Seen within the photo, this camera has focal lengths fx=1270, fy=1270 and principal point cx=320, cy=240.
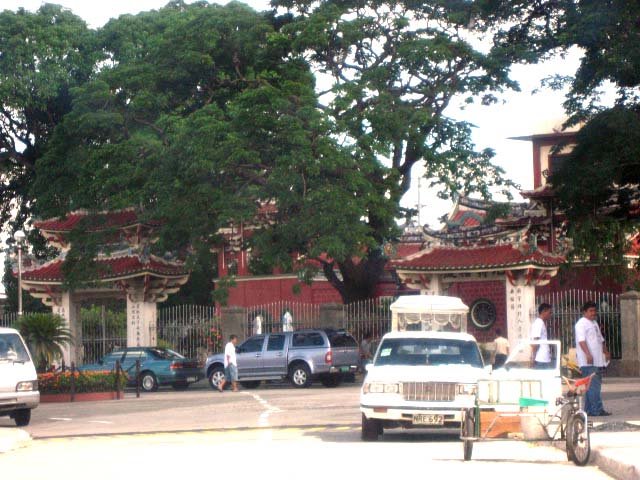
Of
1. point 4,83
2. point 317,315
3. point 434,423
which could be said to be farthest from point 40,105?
point 434,423

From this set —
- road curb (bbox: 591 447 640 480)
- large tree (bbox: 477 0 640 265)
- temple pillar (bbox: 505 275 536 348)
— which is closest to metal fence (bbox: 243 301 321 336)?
temple pillar (bbox: 505 275 536 348)

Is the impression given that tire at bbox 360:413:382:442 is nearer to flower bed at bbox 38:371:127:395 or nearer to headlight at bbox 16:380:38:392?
headlight at bbox 16:380:38:392

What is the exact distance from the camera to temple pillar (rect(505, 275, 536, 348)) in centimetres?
4212

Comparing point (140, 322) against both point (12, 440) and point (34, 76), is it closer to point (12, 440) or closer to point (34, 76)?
point (34, 76)

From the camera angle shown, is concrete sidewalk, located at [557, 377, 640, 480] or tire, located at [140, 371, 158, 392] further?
tire, located at [140, 371, 158, 392]

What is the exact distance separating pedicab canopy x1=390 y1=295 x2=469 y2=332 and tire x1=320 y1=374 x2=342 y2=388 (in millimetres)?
3204

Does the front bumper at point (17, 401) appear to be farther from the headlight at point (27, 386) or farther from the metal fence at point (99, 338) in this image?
the metal fence at point (99, 338)

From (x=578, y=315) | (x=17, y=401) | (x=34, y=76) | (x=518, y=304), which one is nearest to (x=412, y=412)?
(x=17, y=401)

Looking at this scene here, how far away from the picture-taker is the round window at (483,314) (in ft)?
152

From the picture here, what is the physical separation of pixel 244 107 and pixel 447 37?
22.6 ft

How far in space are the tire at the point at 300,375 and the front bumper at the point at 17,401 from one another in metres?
16.0

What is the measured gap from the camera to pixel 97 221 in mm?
44844

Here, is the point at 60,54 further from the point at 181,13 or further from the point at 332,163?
the point at 332,163

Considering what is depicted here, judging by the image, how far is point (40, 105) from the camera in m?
50.4
